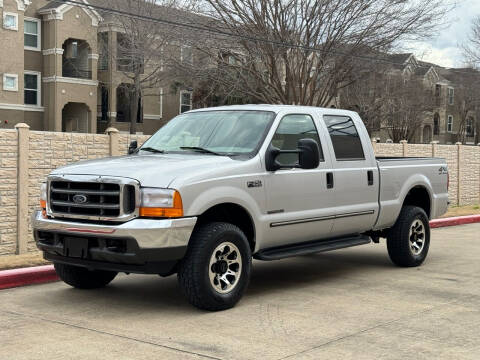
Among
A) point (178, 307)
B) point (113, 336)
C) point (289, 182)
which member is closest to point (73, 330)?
point (113, 336)

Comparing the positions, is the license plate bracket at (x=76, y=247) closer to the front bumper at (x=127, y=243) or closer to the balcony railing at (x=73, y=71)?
the front bumper at (x=127, y=243)

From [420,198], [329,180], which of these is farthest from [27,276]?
[420,198]

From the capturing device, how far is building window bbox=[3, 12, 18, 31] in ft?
116

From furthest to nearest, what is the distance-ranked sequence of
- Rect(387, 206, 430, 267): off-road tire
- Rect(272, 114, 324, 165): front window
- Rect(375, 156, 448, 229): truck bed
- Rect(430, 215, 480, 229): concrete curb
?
Rect(430, 215, 480, 229): concrete curb < Rect(387, 206, 430, 267): off-road tire < Rect(375, 156, 448, 229): truck bed < Rect(272, 114, 324, 165): front window

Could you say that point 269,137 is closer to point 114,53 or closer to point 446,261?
point 446,261

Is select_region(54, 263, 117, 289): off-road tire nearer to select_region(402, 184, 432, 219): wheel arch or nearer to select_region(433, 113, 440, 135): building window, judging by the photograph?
select_region(402, 184, 432, 219): wheel arch

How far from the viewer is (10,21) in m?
35.7

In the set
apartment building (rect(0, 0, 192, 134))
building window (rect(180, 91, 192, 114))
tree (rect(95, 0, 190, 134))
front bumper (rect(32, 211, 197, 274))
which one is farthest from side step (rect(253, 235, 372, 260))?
building window (rect(180, 91, 192, 114))

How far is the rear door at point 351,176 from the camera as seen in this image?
27.9 ft

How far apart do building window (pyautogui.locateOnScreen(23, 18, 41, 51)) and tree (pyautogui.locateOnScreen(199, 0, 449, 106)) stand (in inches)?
706

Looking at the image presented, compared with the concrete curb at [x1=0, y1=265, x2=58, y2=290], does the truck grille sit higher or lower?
higher

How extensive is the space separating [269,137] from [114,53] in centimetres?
3147

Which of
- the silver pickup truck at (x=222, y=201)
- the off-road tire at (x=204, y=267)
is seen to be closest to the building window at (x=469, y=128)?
the silver pickup truck at (x=222, y=201)

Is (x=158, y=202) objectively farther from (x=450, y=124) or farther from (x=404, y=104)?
(x=450, y=124)
